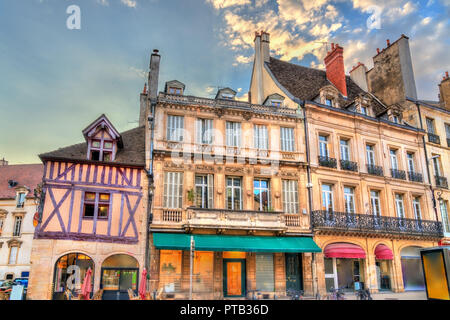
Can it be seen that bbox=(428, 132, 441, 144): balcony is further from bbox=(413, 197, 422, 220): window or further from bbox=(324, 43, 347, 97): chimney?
bbox=(324, 43, 347, 97): chimney

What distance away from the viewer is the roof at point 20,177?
30077mm

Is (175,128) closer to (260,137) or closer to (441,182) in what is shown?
(260,137)

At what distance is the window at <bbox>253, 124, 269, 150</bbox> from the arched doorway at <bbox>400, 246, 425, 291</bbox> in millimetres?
9352

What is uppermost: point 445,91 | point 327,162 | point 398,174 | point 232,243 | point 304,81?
point 445,91

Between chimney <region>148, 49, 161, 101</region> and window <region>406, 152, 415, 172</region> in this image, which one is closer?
chimney <region>148, 49, 161, 101</region>

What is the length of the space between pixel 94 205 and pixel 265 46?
1415 cm

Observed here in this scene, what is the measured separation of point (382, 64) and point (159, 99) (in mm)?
16082

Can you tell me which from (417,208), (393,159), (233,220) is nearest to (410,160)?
(393,159)

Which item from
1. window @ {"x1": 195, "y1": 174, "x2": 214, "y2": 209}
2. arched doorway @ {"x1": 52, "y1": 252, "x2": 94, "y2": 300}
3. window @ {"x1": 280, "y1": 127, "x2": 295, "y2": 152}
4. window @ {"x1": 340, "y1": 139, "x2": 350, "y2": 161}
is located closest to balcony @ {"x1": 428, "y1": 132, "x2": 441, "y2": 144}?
window @ {"x1": 340, "y1": 139, "x2": 350, "y2": 161}

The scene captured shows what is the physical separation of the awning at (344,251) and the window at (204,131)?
7.52 m

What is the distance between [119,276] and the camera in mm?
13898

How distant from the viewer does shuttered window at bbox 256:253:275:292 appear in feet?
50.3

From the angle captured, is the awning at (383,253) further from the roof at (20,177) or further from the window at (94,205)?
the roof at (20,177)

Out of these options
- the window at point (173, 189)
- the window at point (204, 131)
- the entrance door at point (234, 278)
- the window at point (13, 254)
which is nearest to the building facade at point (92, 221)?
the window at point (173, 189)
